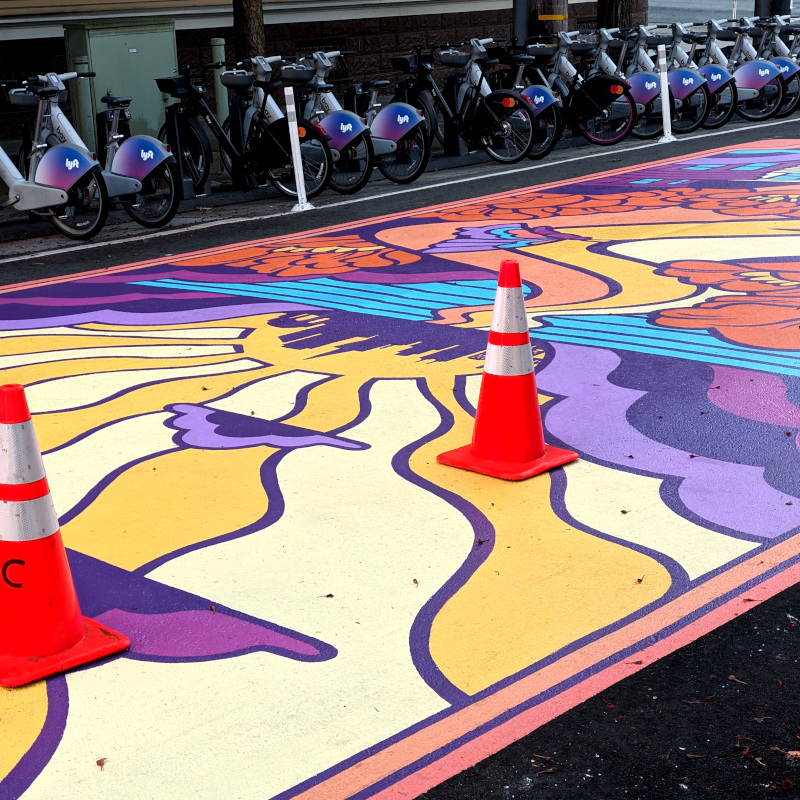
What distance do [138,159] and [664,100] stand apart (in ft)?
26.5

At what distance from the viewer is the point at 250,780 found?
3.04 m

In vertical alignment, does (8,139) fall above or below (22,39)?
below

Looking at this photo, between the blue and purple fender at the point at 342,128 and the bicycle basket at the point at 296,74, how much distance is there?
24.9 inches

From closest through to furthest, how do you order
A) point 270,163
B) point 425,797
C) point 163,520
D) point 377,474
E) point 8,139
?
point 425,797, point 163,520, point 377,474, point 270,163, point 8,139

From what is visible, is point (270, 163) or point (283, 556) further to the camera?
point (270, 163)

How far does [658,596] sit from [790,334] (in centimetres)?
357

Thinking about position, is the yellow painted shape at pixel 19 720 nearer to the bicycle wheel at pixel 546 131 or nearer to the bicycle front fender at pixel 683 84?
the bicycle wheel at pixel 546 131

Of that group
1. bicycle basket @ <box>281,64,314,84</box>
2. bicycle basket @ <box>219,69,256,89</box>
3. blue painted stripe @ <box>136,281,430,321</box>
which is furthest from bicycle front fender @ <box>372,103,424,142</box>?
blue painted stripe @ <box>136,281,430,321</box>

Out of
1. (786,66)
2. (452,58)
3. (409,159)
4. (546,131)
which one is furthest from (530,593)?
(786,66)

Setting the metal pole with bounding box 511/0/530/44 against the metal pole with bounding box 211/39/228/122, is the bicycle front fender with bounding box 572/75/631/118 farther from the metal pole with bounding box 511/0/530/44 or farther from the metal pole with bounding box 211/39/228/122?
→ the metal pole with bounding box 211/39/228/122

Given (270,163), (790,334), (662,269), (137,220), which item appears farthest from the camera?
(270,163)

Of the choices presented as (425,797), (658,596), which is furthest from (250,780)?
(658,596)

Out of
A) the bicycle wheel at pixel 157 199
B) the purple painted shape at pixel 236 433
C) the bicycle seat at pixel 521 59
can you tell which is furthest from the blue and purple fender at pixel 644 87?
the purple painted shape at pixel 236 433

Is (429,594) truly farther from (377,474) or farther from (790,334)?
(790,334)
